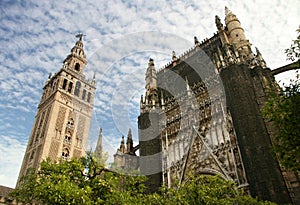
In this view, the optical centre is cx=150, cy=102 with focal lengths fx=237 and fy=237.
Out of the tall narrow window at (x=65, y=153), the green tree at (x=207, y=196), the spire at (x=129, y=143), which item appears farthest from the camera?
the tall narrow window at (x=65, y=153)

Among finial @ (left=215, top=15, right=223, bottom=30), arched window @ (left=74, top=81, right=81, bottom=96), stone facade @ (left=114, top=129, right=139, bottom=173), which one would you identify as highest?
arched window @ (left=74, top=81, right=81, bottom=96)

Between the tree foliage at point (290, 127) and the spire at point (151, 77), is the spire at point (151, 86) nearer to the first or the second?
the spire at point (151, 77)

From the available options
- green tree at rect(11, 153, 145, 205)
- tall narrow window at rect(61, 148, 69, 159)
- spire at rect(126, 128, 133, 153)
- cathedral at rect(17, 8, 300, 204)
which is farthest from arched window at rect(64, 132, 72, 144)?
green tree at rect(11, 153, 145, 205)

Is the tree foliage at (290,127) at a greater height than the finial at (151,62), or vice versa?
the finial at (151,62)

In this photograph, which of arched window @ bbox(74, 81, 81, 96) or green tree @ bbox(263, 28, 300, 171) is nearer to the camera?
green tree @ bbox(263, 28, 300, 171)

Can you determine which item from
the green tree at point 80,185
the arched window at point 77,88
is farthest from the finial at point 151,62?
the arched window at point 77,88

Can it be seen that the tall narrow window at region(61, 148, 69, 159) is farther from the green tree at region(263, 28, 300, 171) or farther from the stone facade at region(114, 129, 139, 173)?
the green tree at region(263, 28, 300, 171)

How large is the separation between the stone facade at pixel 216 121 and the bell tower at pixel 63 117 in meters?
17.5

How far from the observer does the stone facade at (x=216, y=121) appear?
13.5 metres

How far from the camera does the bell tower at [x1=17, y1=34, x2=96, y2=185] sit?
120ft

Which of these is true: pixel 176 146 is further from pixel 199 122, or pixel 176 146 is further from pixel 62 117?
pixel 62 117

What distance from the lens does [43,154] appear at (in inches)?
1342

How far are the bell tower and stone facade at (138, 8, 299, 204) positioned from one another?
17.5 meters

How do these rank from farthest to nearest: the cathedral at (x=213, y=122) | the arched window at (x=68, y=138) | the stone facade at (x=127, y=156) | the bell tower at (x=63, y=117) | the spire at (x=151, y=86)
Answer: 1. the arched window at (x=68, y=138)
2. the bell tower at (x=63, y=117)
3. the spire at (x=151, y=86)
4. the stone facade at (x=127, y=156)
5. the cathedral at (x=213, y=122)
